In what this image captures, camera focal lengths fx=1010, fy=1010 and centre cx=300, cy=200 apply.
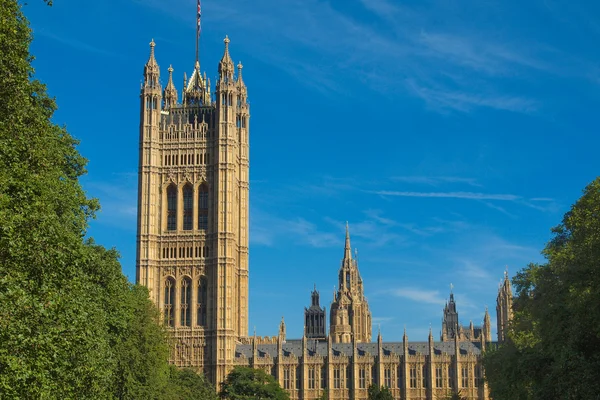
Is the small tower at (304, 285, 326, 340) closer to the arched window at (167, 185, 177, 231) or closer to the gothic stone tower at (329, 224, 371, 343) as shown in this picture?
the gothic stone tower at (329, 224, 371, 343)

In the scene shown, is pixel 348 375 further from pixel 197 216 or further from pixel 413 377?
pixel 197 216

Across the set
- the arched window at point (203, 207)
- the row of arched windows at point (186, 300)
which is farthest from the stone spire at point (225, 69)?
the row of arched windows at point (186, 300)

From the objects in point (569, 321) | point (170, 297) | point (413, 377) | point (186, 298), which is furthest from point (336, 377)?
point (569, 321)

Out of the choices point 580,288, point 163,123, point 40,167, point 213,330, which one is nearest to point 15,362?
point 40,167

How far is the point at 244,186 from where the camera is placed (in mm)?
127938

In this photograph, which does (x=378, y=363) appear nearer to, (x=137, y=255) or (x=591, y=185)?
(x=137, y=255)

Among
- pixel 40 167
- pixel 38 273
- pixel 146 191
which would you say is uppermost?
pixel 146 191

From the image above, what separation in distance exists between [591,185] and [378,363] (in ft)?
259

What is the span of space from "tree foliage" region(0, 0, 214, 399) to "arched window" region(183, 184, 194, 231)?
3149 inches

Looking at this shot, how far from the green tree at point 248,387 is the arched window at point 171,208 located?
21644 millimetres

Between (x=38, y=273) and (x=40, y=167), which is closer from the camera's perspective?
(x=38, y=273)

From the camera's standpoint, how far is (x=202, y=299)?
4756 inches

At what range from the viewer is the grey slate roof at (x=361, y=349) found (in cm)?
12350

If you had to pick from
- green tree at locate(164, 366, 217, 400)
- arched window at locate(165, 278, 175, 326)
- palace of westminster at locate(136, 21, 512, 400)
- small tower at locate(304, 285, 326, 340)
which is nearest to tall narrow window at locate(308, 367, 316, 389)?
palace of westminster at locate(136, 21, 512, 400)
